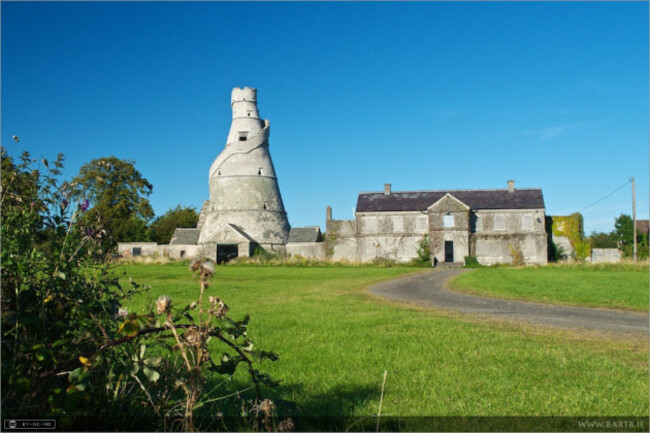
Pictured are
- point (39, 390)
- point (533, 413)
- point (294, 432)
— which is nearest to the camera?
point (39, 390)

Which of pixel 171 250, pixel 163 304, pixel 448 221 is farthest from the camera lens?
pixel 171 250

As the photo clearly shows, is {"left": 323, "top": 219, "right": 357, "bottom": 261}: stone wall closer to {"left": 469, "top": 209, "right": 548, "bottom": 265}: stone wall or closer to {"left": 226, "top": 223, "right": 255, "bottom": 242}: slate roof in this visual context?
{"left": 226, "top": 223, "right": 255, "bottom": 242}: slate roof

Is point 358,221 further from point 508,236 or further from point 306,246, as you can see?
point 508,236

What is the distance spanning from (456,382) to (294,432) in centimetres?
220

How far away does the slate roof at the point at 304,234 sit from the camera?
5231cm

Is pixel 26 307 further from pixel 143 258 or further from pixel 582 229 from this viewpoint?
pixel 582 229

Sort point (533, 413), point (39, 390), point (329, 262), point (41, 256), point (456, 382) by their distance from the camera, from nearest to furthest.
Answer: point (39, 390) → point (41, 256) → point (533, 413) → point (456, 382) → point (329, 262)

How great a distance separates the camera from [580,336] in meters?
9.16

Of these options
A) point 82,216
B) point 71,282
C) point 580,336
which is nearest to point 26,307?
point 71,282

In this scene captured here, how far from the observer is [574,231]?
49344mm

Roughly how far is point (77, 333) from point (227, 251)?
47473mm

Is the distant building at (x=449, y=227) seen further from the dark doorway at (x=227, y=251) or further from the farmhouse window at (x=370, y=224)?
the dark doorway at (x=227, y=251)

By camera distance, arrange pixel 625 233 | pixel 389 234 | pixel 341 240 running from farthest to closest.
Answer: pixel 625 233, pixel 341 240, pixel 389 234

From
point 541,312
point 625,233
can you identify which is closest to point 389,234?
point 625,233
